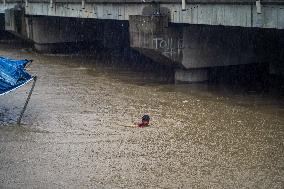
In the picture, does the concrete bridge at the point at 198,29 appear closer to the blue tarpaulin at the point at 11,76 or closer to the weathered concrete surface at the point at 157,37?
the weathered concrete surface at the point at 157,37

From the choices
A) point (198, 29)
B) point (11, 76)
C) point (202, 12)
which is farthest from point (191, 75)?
point (11, 76)

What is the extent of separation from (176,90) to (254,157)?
965cm

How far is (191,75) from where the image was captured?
23406 millimetres

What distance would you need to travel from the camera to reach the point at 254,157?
12.7 meters

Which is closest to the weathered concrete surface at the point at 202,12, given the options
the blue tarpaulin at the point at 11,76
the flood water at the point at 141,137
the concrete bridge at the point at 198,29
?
the concrete bridge at the point at 198,29

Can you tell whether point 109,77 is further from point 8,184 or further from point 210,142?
point 8,184

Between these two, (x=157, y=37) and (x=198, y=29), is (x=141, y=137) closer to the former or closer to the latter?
(x=157, y=37)

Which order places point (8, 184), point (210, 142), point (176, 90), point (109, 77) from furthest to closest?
point (109, 77) → point (176, 90) → point (210, 142) → point (8, 184)

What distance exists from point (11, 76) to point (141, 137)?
5.07 m

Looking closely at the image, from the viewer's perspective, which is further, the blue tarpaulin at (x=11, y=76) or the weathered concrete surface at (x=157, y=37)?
the weathered concrete surface at (x=157, y=37)

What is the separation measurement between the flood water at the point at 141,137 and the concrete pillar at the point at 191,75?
505mm

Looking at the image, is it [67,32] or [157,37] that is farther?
[67,32]

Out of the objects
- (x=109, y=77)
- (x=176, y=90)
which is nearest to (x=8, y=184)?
(x=176, y=90)

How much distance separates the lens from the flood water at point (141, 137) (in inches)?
445
